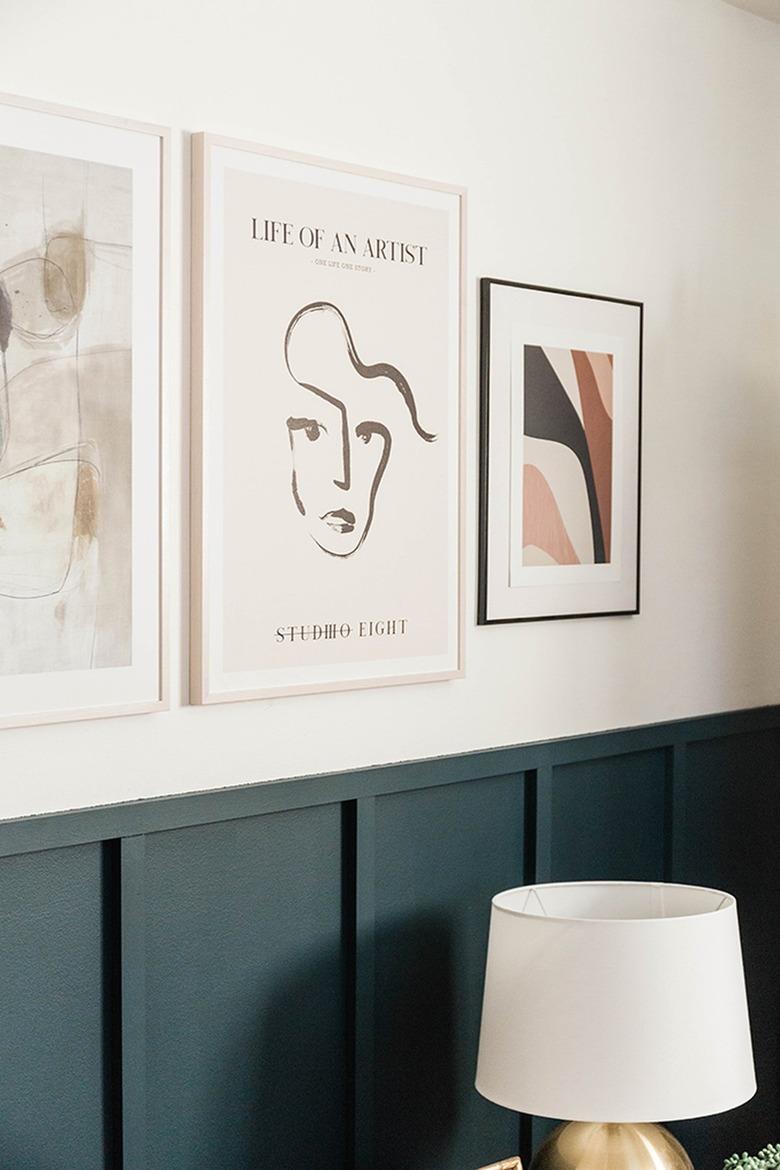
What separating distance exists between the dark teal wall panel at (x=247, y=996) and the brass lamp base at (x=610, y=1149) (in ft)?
1.01

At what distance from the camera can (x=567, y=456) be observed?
2.29 m

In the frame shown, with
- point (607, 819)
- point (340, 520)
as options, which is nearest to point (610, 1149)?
point (607, 819)

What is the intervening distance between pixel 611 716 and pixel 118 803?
38.5 inches

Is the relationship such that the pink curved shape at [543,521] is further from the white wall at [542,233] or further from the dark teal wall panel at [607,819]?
the dark teal wall panel at [607,819]

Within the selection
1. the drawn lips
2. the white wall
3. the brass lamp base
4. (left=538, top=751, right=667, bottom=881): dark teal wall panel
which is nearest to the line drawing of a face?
the drawn lips

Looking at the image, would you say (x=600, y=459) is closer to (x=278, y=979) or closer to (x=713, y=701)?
(x=713, y=701)

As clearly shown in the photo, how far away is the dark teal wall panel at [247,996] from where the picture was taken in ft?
5.81

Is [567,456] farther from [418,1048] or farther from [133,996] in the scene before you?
[133,996]

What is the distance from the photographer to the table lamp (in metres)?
1.78

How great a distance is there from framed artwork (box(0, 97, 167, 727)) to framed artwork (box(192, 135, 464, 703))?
82mm

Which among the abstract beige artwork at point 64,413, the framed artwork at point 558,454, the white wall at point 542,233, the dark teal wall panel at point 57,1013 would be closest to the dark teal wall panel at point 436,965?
the white wall at point 542,233

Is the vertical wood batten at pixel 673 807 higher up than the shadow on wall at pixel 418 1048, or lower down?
higher up

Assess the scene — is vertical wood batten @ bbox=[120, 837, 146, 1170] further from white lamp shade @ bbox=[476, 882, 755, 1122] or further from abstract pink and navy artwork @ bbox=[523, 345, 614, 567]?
abstract pink and navy artwork @ bbox=[523, 345, 614, 567]

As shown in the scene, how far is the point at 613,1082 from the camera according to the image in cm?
178
